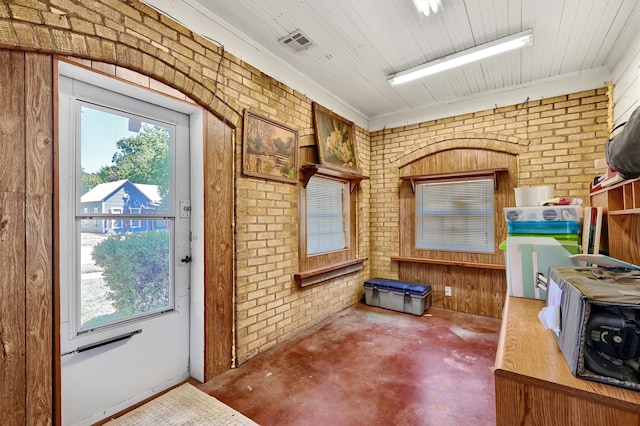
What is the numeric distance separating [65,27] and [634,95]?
463 centimetres

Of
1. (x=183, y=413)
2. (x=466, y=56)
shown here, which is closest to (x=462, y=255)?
(x=466, y=56)

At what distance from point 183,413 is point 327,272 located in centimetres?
224

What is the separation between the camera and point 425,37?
2875 mm

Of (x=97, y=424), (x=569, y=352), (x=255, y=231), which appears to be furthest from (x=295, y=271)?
(x=569, y=352)

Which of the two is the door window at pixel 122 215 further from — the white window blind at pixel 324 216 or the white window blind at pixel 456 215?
the white window blind at pixel 456 215

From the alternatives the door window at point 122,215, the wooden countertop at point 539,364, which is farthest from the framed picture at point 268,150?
the wooden countertop at point 539,364

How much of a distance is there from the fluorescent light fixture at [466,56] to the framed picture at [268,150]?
151cm

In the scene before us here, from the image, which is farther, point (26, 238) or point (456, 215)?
point (456, 215)

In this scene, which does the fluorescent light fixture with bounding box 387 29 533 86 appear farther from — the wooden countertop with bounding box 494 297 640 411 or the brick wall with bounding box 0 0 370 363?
the wooden countertop with bounding box 494 297 640 411

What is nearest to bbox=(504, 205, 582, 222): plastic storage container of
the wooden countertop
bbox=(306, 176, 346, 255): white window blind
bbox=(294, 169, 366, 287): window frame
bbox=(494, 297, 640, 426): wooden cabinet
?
the wooden countertop

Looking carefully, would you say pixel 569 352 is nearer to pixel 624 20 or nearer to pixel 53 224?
pixel 53 224

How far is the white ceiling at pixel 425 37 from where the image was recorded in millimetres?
2438

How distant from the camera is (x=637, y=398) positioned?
92 cm

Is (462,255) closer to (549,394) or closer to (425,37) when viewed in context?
(425,37)
